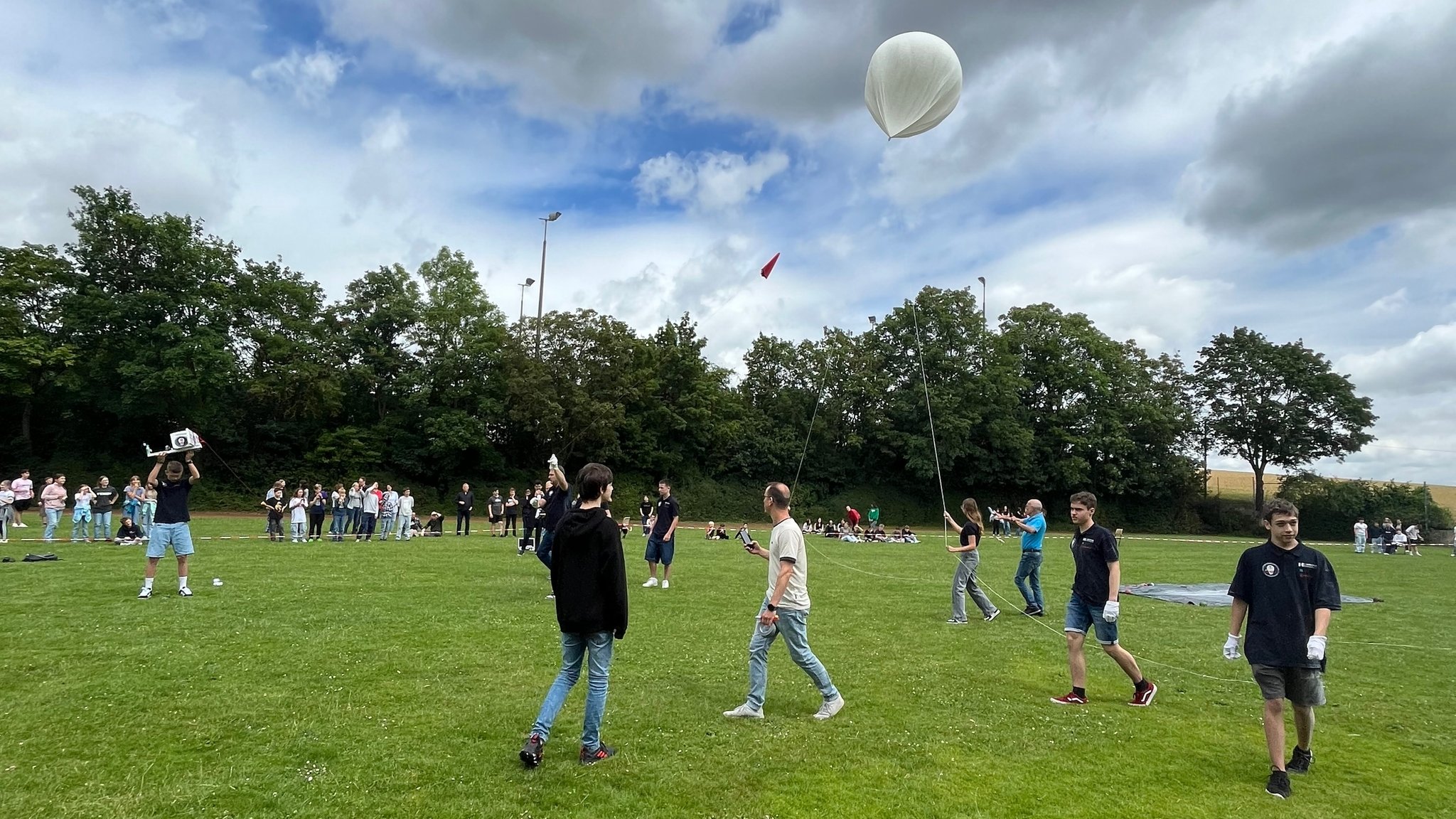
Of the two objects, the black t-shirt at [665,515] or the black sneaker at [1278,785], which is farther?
the black t-shirt at [665,515]

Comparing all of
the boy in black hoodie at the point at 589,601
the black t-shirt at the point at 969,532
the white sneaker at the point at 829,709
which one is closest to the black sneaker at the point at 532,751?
the boy in black hoodie at the point at 589,601

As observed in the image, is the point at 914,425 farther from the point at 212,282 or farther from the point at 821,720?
the point at 821,720

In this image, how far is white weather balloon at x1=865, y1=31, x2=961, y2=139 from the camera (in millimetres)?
12648

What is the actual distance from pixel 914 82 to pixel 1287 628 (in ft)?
32.6

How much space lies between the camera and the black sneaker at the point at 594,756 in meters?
5.56

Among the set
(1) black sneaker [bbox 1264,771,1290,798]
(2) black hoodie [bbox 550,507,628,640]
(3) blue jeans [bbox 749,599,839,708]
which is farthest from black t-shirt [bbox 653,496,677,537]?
(1) black sneaker [bbox 1264,771,1290,798]

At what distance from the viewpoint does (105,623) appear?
9.59m

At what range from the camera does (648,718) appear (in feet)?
22.0

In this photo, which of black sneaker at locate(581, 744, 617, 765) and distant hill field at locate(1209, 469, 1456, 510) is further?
distant hill field at locate(1209, 469, 1456, 510)

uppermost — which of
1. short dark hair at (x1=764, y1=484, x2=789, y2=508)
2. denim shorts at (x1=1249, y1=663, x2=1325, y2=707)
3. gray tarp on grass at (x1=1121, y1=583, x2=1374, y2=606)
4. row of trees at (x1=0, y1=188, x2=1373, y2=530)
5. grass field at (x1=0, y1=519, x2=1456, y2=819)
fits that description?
row of trees at (x1=0, y1=188, x2=1373, y2=530)

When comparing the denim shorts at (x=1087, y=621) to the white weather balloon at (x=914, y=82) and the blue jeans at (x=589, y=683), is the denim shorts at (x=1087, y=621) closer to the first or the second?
the blue jeans at (x=589, y=683)

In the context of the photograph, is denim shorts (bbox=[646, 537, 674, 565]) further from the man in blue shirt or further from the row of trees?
the row of trees

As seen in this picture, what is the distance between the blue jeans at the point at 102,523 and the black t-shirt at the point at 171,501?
44.8ft

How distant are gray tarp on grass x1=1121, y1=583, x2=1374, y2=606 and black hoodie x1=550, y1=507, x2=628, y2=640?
45.4 ft
